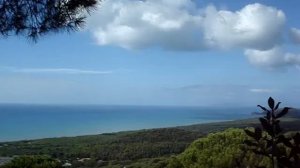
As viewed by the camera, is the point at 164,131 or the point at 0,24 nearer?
the point at 0,24

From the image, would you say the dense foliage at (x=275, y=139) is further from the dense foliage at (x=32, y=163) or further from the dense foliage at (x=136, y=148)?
the dense foliage at (x=136, y=148)

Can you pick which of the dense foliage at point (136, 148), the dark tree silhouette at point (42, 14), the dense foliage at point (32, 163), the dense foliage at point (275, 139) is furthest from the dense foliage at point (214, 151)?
the dense foliage at point (136, 148)

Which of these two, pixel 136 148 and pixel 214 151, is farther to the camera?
pixel 136 148

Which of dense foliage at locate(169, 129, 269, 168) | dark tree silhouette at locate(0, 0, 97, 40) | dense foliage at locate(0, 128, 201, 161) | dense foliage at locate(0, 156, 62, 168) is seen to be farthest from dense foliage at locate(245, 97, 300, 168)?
dense foliage at locate(0, 128, 201, 161)

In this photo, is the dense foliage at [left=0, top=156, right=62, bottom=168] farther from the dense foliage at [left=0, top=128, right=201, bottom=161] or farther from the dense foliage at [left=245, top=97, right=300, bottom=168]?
the dense foliage at [left=0, top=128, right=201, bottom=161]

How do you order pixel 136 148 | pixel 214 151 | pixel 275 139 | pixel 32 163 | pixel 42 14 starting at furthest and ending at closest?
pixel 136 148
pixel 214 151
pixel 32 163
pixel 42 14
pixel 275 139

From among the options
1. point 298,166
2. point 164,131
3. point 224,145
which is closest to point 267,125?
point 298,166

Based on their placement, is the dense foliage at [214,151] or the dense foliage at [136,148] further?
the dense foliage at [136,148]

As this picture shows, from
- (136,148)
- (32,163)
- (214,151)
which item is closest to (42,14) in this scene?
(32,163)

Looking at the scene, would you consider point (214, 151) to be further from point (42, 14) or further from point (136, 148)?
point (136, 148)

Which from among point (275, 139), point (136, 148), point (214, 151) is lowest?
point (136, 148)

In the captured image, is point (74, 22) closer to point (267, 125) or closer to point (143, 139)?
point (267, 125)
